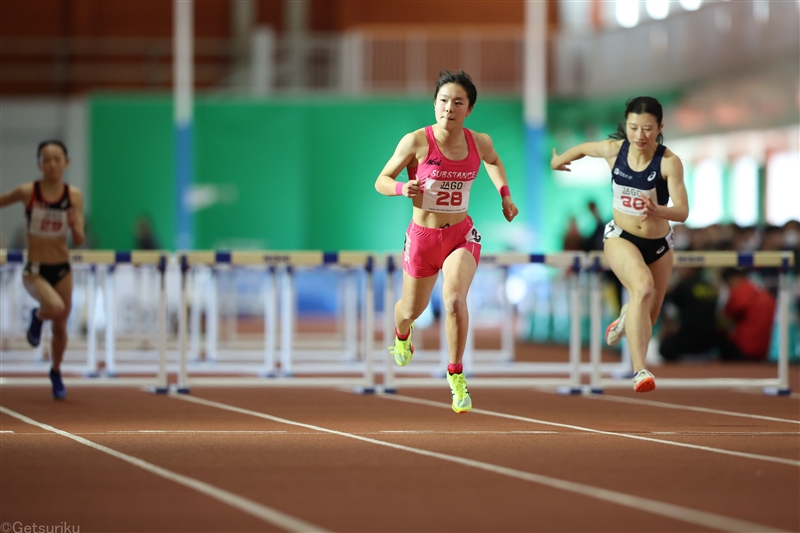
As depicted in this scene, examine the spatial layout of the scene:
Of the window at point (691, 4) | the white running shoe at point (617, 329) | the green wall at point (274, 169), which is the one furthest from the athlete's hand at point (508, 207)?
the green wall at point (274, 169)

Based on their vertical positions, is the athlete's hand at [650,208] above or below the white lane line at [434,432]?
above

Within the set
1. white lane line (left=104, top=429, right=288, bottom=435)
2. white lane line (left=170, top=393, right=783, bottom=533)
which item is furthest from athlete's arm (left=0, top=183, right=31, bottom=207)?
white lane line (left=170, top=393, right=783, bottom=533)

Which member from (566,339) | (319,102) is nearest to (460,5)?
(319,102)

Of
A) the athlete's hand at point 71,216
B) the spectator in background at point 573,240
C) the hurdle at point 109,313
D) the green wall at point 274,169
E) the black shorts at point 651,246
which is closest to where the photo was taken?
the black shorts at point 651,246

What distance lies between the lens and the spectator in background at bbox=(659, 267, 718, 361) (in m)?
14.2

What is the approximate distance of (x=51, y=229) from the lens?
891cm

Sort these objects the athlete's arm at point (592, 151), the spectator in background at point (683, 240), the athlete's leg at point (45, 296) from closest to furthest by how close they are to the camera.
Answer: the athlete's arm at point (592, 151)
the athlete's leg at point (45, 296)
the spectator in background at point (683, 240)

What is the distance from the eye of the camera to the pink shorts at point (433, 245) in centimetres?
691

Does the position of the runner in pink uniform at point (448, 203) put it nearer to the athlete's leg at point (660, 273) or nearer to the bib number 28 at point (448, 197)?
the bib number 28 at point (448, 197)

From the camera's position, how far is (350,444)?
6.44m

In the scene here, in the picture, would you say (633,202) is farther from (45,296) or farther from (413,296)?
(45,296)

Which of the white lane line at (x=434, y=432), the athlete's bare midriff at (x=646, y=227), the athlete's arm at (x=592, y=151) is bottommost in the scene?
the white lane line at (x=434, y=432)

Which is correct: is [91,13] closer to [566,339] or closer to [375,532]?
[566,339]

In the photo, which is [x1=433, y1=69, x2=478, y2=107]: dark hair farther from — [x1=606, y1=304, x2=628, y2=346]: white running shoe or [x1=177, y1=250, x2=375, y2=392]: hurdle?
[x1=177, y1=250, x2=375, y2=392]: hurdle
